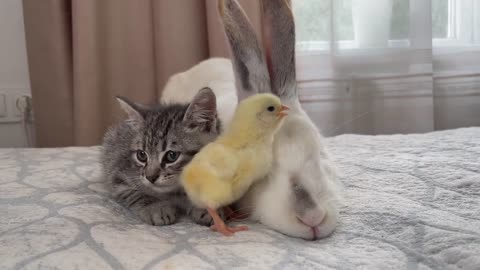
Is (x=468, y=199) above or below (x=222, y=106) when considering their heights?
below

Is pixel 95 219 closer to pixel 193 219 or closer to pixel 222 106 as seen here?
pixel 193 219

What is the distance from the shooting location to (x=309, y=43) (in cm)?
234

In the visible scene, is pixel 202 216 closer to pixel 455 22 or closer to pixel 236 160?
pixel 236 160

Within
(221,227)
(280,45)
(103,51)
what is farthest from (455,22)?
(221,227)

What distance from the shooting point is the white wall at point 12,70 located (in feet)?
7.92

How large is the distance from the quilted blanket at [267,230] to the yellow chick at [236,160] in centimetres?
8

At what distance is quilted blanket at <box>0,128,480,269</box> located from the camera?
79 cm

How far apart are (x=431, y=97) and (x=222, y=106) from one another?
1.35 metres

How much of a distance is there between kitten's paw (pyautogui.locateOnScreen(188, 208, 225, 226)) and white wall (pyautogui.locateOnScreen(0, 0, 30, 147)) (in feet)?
5.85

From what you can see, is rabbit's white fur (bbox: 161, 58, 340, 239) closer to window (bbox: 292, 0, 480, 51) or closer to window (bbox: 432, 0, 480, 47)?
window (bbox: 292, 0, 480, 51)

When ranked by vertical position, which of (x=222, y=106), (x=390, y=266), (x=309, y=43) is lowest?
(x=390, y=266)

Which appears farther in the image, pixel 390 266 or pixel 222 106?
pixel 222 106

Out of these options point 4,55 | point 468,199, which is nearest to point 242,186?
point 468,199

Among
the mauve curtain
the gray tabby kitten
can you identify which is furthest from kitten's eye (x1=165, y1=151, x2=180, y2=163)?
the mauve curtain
